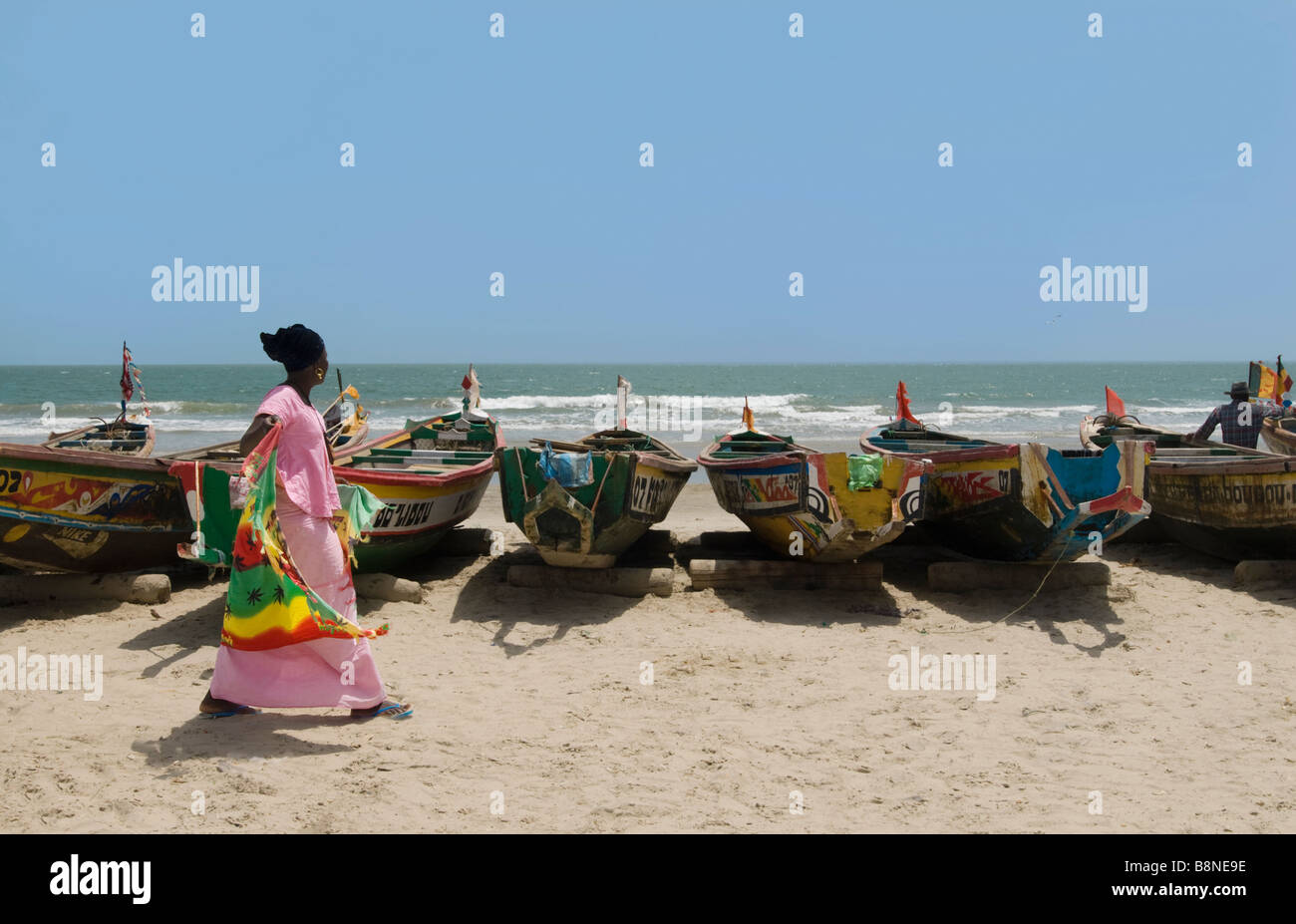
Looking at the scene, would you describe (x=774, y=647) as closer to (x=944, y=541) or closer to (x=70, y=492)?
(x=944, y=541)

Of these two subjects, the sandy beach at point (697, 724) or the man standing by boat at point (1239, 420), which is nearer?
the sandy beach at point (697, 724)

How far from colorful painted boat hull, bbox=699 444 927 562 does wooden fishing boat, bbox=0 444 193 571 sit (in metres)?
4.44

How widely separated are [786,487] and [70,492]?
5.06 meters

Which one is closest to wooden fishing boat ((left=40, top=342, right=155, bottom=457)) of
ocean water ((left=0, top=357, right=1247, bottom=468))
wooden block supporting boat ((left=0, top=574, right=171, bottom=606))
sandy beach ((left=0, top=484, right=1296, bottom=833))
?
wooden block supporting boat ((left=0, top=574, right=171, bottom=606))

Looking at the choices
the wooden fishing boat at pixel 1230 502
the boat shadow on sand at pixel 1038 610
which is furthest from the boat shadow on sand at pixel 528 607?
the wooden fishing boat at pixel 1230 502

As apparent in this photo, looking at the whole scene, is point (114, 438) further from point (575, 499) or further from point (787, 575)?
point (787, 575)

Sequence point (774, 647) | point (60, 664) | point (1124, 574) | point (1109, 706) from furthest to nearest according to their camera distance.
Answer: point (1124, 574) < point (774, 647) < point (60, 664) < point (1109, 706)

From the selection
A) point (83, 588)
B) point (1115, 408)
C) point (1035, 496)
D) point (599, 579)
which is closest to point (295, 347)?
point (599, 579)

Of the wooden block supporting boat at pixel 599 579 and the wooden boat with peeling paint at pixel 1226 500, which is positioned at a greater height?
the wooden boat with peeling paint at pixel 1226 500

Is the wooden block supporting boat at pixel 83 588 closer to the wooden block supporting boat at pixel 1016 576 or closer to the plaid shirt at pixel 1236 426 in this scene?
the wooden block supporting boat at pixel 1016 576

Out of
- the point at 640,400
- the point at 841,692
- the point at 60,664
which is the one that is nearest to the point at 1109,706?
the point at 841,692

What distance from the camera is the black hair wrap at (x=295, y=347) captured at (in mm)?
4312

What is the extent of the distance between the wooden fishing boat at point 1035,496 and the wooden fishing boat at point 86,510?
5379 mm

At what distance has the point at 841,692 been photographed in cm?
530
